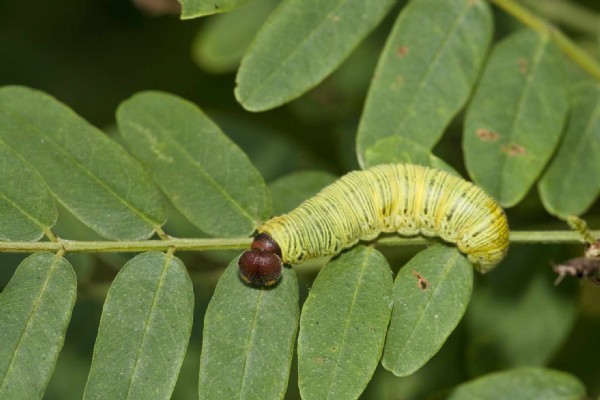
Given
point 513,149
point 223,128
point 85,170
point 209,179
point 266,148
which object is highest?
point 85,170

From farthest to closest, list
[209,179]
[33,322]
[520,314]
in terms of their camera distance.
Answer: [520,314]
[209,179]
[33,322]

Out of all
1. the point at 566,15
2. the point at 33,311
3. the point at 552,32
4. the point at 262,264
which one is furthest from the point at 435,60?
the point at 33,311

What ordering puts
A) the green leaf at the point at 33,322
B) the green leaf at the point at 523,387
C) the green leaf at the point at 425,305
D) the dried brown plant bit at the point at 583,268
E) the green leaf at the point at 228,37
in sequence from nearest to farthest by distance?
1. the green leaf at the point at 33,322
2. the green leaf at the point at 425,305
3. the dried brown plant bit at the point at 583,268
4. the green leaf at the point at 523,387
5. the green leaf at the point at 228,37

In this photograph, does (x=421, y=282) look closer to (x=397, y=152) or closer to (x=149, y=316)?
(x=397, y=152)

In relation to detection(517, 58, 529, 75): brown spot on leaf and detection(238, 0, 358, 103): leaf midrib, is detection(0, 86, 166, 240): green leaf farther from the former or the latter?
detection(517, 58, 529, 75): brown spot on leaf

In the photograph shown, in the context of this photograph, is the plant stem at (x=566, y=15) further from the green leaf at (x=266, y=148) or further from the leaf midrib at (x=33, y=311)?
the leaf midrib at (x=33, y=311)

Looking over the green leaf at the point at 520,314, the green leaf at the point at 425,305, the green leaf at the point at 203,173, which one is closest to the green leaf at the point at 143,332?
the green leaf at the point at 203,173

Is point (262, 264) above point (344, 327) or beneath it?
above
